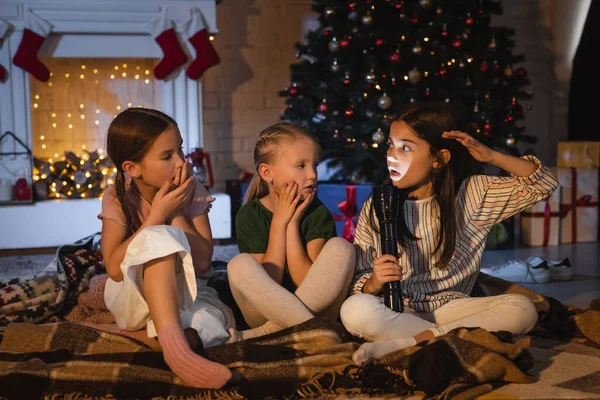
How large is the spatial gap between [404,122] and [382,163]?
5.94 ft

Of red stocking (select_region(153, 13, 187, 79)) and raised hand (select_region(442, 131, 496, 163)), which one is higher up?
red stocking (select_region(153, 13, 187, 79))

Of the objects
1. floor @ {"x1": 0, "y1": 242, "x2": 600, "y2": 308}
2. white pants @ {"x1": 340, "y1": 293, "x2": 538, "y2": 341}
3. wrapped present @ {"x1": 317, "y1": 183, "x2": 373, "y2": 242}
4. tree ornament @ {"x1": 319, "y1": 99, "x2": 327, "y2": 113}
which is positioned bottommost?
floor @ {"x1": 0, "y1": 242, "x2": 600, "y2": 308}

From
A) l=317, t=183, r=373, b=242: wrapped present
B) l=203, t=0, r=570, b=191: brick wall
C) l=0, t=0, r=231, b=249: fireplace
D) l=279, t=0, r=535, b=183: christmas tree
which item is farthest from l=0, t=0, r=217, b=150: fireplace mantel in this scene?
l=317, t=183, r=373, b=242: wrapped present

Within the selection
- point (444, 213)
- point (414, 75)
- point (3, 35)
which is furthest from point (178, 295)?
point (3, 35)

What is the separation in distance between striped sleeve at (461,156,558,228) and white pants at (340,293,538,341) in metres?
0.28

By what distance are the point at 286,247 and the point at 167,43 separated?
249 centimetres

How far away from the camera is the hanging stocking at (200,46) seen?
4.37m

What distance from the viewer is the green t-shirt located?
215 cm

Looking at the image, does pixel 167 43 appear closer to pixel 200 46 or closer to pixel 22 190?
pixel 200 46

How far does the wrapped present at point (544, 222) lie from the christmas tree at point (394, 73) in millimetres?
354

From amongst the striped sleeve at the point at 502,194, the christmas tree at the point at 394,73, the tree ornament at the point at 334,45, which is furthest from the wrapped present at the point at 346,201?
the striped sleeve at the point at 502,194

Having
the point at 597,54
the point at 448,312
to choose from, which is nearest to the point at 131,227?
the point at 448,312

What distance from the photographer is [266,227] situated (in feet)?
7.13

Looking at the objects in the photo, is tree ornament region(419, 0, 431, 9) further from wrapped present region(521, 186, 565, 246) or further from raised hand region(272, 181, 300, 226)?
raised hand region(272, 181, 300, 226)
